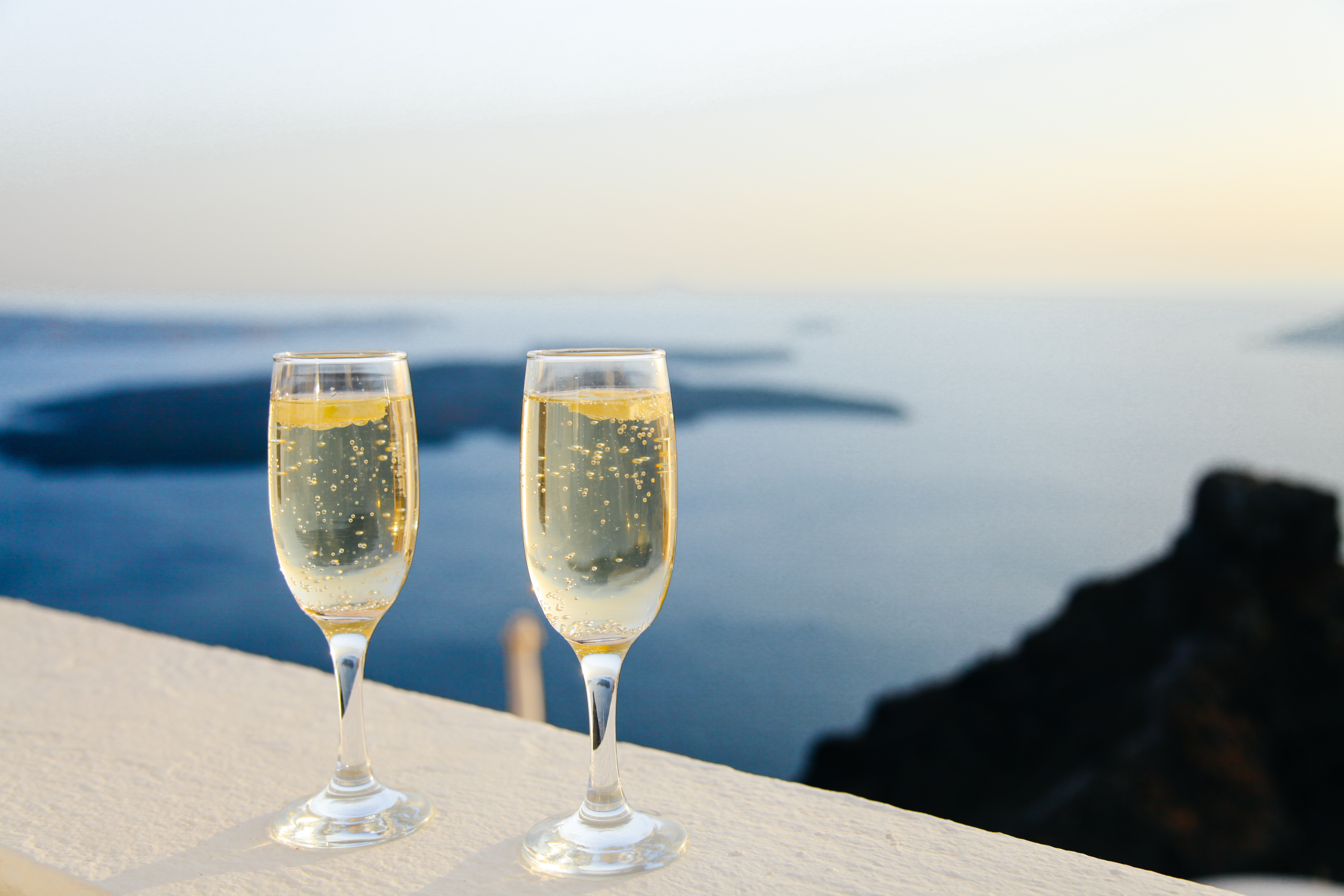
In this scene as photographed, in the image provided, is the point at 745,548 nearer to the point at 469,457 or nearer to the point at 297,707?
the point at 469,457

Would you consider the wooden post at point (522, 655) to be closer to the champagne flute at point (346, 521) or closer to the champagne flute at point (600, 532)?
the champagne flute at point (346, 521)

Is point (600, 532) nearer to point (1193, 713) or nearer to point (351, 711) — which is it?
point (351, 711)

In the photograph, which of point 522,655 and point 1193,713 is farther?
point 1193,713

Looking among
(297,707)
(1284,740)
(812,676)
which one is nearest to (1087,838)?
(1284,740)

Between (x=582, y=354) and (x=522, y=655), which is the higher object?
(x=582, y=354)

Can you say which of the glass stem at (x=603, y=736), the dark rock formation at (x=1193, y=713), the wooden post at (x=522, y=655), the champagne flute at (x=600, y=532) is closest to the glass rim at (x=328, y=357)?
the champagne flute at (x=600, y=532)

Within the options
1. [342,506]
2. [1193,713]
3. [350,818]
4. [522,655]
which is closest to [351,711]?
[350,818]

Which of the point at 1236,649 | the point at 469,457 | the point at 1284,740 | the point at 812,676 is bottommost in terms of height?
the point at 812,676

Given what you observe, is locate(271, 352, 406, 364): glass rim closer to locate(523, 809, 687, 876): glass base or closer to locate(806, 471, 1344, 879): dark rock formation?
locate(523, 809, 687, 876): glass base
